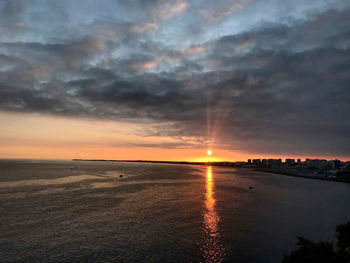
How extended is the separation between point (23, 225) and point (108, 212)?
56.7ft

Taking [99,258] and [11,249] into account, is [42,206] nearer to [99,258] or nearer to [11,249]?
[11,249]

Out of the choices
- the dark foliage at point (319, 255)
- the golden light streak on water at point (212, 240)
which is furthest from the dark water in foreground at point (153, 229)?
the dark foliage at point (319, 255)

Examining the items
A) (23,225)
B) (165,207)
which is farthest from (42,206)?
(165,207)

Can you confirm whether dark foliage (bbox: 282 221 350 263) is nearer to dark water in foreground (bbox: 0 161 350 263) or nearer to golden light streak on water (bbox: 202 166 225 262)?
dark water in foreground (bbox: 0 161 350 263)

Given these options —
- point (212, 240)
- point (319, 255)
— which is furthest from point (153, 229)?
point (319, 255)

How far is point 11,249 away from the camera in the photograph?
3184 centimetres

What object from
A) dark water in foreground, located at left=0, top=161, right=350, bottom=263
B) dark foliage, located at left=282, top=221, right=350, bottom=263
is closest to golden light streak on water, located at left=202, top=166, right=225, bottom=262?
dark water in foreground, located at left=0, top=161, right=350, bottom=263

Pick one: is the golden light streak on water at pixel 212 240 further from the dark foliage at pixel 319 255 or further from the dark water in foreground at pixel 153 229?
the dark foliage at pixel 319 255

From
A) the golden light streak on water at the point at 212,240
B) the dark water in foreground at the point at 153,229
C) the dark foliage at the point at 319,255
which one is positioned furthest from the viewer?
the dark water in foreground at the point at 153,229

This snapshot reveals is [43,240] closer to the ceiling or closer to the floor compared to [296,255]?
closer to the floor

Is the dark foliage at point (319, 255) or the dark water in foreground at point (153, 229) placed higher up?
the dark foliage at point (319, 255)

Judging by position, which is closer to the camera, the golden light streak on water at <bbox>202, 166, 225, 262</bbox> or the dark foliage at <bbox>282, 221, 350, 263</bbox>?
the dark foliage at <bbox>282, 221, 350, 263</bbox>

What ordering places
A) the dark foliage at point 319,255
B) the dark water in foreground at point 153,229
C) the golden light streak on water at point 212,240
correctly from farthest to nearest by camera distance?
the dark water in foreground at point 153,229 → the golden light streak on water at point 212,240 → the dark foliage at point 319,255

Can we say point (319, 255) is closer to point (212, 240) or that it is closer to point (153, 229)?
point (212, 240)
